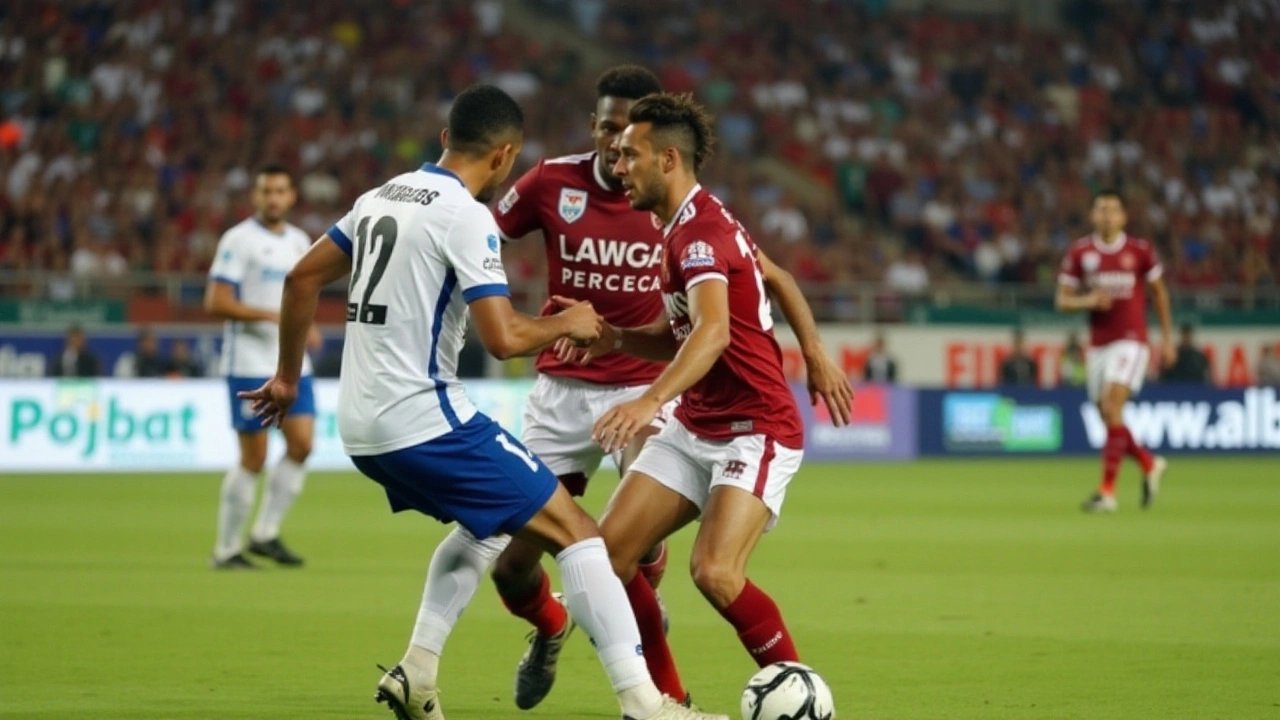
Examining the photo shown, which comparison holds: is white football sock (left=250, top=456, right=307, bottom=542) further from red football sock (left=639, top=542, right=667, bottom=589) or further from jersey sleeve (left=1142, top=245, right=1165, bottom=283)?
jersey sleeve (left=1142, top=245, right=1165, bottom=283)

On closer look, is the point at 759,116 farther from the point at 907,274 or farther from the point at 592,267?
the point at 592,267

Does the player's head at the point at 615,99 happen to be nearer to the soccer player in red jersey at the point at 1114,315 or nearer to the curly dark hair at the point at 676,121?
the curly dark hair at the point at 676,121

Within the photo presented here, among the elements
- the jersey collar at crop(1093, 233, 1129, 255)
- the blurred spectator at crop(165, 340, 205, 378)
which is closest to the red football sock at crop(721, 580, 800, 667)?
the jersey collar at crop(1093, 233, 1129, 255)

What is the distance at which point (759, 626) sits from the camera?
6238mm

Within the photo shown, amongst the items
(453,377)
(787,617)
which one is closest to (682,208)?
(453,377)

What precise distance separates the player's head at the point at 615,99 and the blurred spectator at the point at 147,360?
50.3ft

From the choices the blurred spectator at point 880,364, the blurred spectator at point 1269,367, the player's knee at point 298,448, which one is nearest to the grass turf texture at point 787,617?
the player's knee at point 298,448

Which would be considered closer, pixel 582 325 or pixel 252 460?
pixel 582 325

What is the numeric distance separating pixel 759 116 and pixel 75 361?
14.5 metres

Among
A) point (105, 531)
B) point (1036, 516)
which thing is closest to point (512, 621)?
point (105, 531)

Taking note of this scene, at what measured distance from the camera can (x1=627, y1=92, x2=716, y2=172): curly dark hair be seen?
6.48 metres

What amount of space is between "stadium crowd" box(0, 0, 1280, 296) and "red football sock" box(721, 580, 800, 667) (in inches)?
723

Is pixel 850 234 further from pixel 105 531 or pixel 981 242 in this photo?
pixel 105 531

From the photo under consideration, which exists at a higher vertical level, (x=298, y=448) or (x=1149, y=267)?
(x=1149, y=267)
